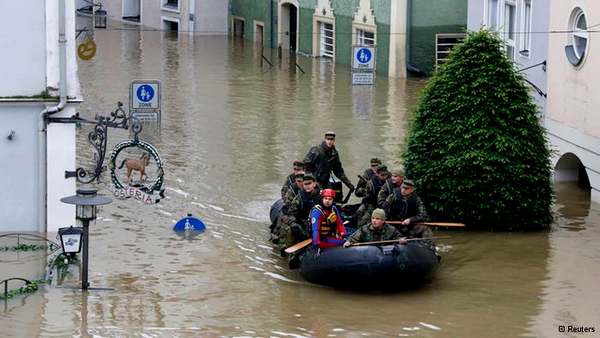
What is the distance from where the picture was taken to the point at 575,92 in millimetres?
26594

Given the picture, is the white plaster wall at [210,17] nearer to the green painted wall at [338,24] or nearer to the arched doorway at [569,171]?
the green painted wall at [338,24]

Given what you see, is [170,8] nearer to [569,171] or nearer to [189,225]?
[569,171]

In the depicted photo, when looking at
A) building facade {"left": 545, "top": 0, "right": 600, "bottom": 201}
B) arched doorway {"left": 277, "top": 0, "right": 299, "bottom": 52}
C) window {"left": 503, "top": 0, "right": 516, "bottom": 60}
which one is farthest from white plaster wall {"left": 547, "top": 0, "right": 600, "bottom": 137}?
arched doorway {"left": 277, "top": 0, "right": 299, "bottom": 52}

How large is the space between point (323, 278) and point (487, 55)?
569 cm

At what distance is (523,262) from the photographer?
21.3 m

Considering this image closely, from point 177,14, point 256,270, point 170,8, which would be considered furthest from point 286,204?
point 170,8

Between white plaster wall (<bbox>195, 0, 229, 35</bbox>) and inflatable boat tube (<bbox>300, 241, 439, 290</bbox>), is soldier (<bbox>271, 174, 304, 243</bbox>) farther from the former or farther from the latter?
white plaster wall (<bbox>195, 0, 229, 35</bbox>)

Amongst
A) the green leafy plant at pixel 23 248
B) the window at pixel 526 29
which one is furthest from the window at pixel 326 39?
the green leafy plant at pixel 23 248

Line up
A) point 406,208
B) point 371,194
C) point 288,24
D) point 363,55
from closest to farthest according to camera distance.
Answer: point 406,208 → point 371,194 → point 363,55 → point 288,24

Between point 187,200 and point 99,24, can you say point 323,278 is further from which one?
point 99,24

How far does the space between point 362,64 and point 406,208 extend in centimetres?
1166

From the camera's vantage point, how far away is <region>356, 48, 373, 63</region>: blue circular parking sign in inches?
1236

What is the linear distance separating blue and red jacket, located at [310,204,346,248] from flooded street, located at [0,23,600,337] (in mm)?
732

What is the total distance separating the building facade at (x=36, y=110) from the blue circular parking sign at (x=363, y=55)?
414 inches
